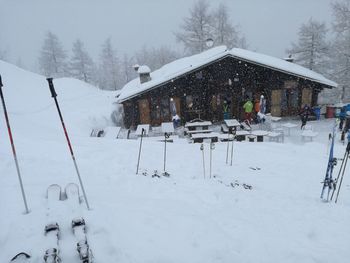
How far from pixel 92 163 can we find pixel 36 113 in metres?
11.2

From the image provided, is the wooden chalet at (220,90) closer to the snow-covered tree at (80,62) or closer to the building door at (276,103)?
the building door at (276,103)

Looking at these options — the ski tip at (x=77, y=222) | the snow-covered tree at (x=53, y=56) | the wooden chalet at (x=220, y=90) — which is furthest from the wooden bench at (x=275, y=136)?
the snow-covered tree at (x=53, y=56)

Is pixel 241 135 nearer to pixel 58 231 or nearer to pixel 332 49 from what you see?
pixel 58 231

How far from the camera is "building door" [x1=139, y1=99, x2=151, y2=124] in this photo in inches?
751

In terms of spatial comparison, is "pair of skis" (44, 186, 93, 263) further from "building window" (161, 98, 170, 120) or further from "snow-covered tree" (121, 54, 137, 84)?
"snow-covered tree" (121, 54, 137, 84)

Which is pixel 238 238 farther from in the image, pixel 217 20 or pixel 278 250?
pixel 217 20

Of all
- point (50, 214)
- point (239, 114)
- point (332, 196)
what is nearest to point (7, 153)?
point (50, 214)

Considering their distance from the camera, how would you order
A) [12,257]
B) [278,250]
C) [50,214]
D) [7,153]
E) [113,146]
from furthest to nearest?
[113,146], [7,153], [50,214], [278,250], [12,257]

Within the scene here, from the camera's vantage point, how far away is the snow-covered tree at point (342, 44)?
25.4 m

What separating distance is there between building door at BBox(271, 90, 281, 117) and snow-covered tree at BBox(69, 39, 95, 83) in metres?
37.1

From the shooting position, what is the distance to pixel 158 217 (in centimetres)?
480

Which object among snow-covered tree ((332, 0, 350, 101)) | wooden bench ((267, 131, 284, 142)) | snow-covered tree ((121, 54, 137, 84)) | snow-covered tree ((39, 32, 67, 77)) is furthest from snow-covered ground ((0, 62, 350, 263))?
snow-covered tree ((121, 54, 137, 84))

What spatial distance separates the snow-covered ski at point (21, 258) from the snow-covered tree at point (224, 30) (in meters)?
37.4

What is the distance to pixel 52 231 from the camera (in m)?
4.21
